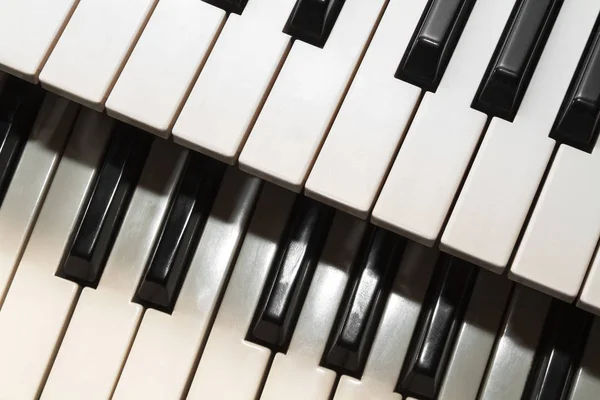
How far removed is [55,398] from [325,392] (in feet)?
0.92

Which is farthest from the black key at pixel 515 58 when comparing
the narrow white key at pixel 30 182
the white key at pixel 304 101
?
the narrow white key at pixel 30 182

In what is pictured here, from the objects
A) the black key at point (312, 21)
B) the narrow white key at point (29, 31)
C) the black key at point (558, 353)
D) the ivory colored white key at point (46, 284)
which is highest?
the black key at point (312, 21)

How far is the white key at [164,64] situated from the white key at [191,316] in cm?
13

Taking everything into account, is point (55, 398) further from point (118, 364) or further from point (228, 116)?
point (228, 116)

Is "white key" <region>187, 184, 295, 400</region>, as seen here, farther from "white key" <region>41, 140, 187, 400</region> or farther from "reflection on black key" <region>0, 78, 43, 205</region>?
"reflection on black key" <region>0, 78, 43, 205</region>

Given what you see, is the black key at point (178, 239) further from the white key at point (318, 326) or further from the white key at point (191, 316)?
the white key at point (318, 326)

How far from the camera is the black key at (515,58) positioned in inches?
24.4

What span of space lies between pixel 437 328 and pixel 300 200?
20cm

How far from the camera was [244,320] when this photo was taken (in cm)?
70

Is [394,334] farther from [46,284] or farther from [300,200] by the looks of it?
[46,284]

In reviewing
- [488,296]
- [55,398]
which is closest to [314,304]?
[488,296]

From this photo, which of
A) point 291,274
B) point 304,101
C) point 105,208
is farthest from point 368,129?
point 105,208

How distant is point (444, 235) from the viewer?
1.95ft

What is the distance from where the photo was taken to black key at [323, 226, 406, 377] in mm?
680
